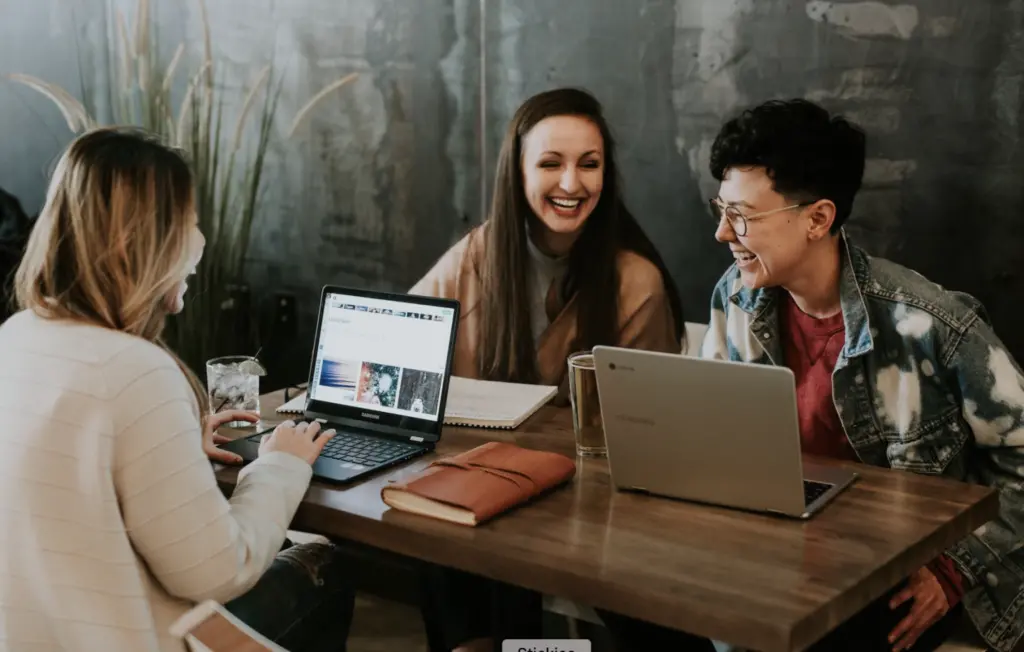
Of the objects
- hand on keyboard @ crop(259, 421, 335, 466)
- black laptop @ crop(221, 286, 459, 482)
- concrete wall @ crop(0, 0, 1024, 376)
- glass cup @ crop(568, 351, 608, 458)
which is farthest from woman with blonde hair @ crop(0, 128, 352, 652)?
concrete wall @ crop(0, 0, 1024, 376)

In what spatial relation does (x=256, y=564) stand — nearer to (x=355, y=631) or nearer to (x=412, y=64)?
(x=355, y=631)

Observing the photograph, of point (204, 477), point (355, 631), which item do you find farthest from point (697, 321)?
point (204, 477)

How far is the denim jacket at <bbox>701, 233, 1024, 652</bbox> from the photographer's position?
1800mm

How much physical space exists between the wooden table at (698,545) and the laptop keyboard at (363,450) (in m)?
0.05

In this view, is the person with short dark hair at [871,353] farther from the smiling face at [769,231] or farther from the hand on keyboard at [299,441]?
the hand on keyboard at [299,441]

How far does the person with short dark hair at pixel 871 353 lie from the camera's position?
179cm

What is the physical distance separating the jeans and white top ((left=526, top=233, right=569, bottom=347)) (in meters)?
0.80

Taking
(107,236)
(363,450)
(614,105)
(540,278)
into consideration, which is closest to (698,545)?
(363,450)

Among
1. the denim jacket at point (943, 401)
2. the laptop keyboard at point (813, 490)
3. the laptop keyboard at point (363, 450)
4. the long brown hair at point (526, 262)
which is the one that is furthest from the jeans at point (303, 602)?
the denim jacket at point (943, 401)

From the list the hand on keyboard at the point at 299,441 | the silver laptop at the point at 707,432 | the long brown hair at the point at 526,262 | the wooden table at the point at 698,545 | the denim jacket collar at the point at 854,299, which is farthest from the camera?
the long brown hair at the point at 526,262

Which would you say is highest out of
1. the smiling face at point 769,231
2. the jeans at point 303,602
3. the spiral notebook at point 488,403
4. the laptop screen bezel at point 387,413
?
the smiling face at point 769,231

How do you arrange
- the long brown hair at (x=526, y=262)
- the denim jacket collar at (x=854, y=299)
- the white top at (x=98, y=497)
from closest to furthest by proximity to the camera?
the white top at (x=98, y=497) < the denim jacket collar at (x=854, y=299) < the long brown hair at (x=526, y=262)

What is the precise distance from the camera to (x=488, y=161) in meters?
3.07

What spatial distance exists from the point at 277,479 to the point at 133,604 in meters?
0.28
